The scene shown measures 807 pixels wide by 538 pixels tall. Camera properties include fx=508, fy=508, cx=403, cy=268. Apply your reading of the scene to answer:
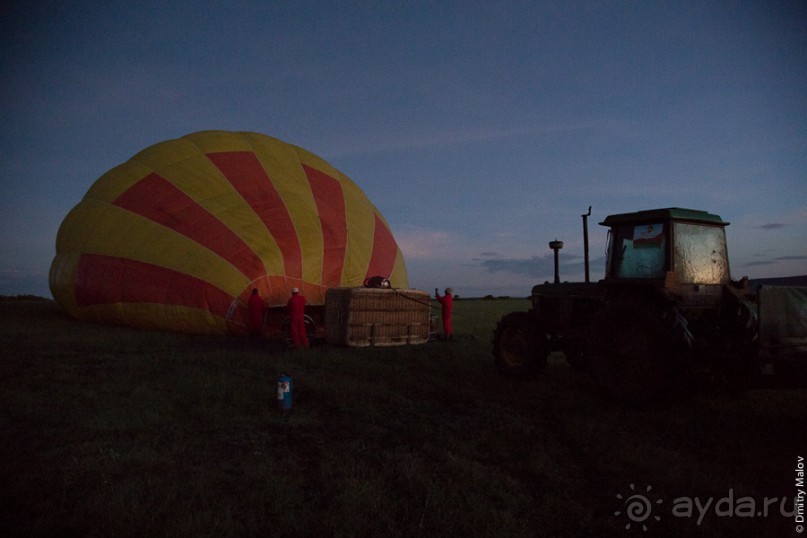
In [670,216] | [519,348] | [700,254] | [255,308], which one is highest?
[670,216]

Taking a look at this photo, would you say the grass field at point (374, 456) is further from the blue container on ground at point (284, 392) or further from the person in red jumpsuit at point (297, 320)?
the person in red jumpsuit at point (297, 320)

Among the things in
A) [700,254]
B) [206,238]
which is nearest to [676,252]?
[700,254]

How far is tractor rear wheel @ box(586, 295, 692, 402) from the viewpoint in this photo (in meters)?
5.29

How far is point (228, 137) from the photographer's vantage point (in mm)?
13414

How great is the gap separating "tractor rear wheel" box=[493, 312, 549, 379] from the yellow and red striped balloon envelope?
529cm

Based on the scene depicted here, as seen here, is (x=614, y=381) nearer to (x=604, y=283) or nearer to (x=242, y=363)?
(x=604, y=283)

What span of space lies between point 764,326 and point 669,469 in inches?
73.3

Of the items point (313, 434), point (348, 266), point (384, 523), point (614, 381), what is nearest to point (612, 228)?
point (614, 381)

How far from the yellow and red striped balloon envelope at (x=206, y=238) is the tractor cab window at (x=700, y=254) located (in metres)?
8.13

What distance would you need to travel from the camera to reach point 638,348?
5.71 meters

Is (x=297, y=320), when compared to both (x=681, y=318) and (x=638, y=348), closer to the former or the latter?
(x=638, y=348)

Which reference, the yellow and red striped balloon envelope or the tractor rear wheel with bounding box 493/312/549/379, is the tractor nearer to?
the tractor rear wheel with bounding box 493/312/549/379

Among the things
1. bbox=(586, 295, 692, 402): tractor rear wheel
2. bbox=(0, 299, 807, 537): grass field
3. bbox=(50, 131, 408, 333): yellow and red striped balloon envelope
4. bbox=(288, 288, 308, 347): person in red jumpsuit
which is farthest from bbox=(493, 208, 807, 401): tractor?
bbox=(50, 131, 408, 333): yellow and red striped balloon envelope

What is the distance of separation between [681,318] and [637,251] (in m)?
1.20
